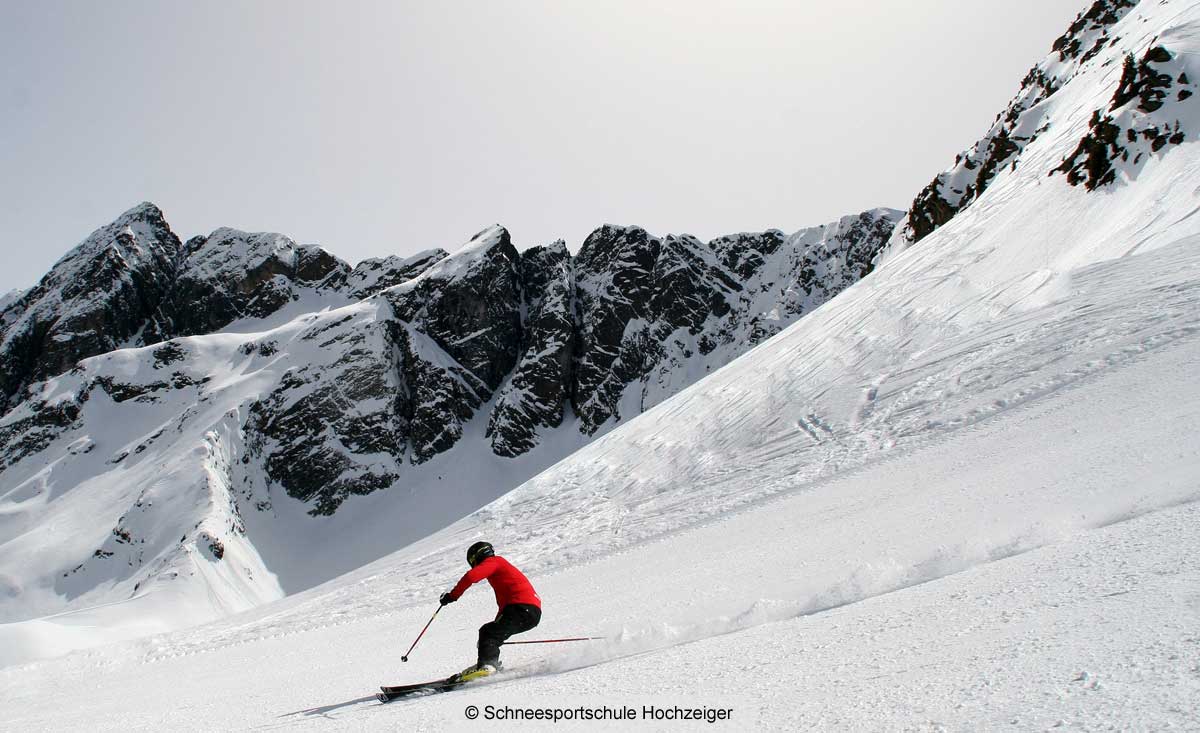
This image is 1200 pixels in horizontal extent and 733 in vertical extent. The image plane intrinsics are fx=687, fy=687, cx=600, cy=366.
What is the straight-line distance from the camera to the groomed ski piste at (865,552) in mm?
3748

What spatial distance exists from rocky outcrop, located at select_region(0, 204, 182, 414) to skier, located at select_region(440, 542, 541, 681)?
6931 inches

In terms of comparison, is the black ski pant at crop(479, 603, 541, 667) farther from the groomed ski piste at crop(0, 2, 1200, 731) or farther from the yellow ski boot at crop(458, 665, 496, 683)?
the groomed ski piste at crop(0, 2, 1200, 731)

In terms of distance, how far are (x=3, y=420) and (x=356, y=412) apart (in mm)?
65213

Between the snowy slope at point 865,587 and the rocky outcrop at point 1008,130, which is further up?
the rocky outcrop at point 1008,130

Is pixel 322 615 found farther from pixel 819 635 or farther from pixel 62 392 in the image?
pixel 62 392

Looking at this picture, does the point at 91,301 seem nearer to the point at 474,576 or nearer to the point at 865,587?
the point at 474,576

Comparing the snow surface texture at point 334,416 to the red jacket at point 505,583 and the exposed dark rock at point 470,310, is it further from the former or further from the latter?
the red jacket at point 505,583

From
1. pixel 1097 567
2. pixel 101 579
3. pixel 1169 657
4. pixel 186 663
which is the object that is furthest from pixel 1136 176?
pixel 101 579

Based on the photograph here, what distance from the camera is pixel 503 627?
689 cm

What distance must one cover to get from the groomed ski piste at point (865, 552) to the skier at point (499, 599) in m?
0.30

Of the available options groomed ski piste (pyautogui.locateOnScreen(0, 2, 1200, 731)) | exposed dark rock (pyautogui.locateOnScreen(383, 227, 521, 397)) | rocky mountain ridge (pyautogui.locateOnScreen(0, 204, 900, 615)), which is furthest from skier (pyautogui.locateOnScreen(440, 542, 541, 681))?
exposed dark rock (pyautogui.locateOnScreen(383, 227, 521, 397))

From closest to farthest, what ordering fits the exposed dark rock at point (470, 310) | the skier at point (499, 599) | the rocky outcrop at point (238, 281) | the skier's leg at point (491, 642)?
the skier's leg at point (491, 642)
the skier at point (499, 599)
the exposed dark rock at point (470, 310)
the rocky outcrop at point (238, 281)

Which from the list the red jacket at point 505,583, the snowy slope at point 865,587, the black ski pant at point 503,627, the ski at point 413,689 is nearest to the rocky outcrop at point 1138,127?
the snowy slope at point 865,587

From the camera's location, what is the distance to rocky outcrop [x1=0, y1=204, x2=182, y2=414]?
481 ft
